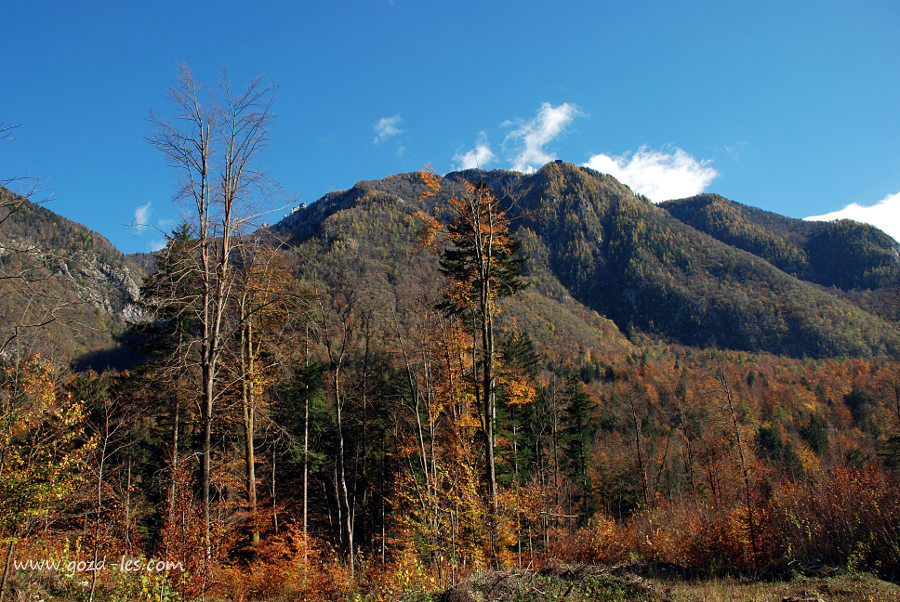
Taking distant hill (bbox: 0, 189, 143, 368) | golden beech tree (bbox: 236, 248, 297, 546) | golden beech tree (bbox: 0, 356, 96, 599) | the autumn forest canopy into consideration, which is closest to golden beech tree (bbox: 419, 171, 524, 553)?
the autumn forest canopy

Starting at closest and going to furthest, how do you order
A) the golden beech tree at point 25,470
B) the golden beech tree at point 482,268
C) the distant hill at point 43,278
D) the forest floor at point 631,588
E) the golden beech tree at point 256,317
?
the distant hill at point 43,278 < the forest floor at point 631,588 < the golden beech tree at point 25,470 < the golden beech tree at point 482,268 < the golden beech tree at point 256,317

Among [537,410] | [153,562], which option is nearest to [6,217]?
[153,562]

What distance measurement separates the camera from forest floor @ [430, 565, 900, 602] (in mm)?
7188

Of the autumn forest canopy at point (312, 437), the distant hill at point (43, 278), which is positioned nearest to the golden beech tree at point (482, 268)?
the autumn forest canopy at point (312, 437)

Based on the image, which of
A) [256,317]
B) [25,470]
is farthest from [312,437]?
[25,470]

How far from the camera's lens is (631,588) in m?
7.76

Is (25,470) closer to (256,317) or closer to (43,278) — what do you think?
(43,278)

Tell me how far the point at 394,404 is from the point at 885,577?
18.4m

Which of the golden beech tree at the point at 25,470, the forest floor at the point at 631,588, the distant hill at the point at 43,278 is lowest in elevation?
the forest floor at the point at 631,588

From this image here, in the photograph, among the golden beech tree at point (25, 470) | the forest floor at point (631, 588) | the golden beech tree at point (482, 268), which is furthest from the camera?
the golden beech tree at point (482, 268)

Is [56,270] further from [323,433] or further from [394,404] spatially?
[323,433]

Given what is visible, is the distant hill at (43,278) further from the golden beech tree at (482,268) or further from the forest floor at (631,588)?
the forest floor at (631,588)

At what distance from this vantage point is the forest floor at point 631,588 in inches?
283

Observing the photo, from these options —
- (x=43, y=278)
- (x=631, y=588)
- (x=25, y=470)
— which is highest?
(x=43, y=278)
